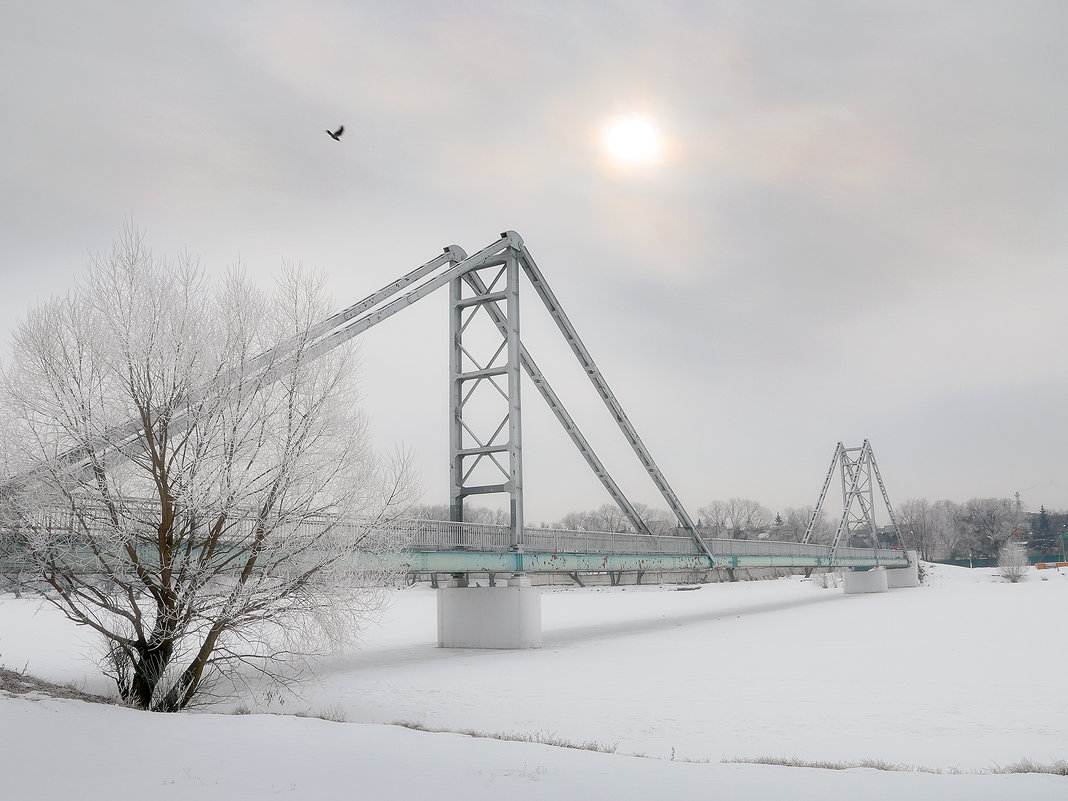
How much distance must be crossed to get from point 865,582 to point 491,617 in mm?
64200

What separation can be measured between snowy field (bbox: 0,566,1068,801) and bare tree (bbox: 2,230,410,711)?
6.95 ft

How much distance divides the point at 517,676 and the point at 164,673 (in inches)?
398

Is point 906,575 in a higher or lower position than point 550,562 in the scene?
lower

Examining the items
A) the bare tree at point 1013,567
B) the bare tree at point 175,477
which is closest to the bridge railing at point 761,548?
the bare tree at point 1013,567

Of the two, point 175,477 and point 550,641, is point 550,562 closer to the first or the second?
point 550,641

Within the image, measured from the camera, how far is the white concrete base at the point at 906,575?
309 feet

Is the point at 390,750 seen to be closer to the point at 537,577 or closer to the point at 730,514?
the point at 537,577

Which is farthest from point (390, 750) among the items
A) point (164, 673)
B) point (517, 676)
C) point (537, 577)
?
point (537, 577)

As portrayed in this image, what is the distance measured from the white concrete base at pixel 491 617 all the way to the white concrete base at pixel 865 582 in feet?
203

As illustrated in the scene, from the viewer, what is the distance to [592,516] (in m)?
173

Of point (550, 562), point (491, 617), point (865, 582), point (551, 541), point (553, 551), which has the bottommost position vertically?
point (865, 582)

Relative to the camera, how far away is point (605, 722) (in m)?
16.3

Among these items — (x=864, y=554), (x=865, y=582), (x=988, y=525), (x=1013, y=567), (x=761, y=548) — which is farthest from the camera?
(x=988, y=525)

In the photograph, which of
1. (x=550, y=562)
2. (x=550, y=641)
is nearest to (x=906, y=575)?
(x=550, y=641)
